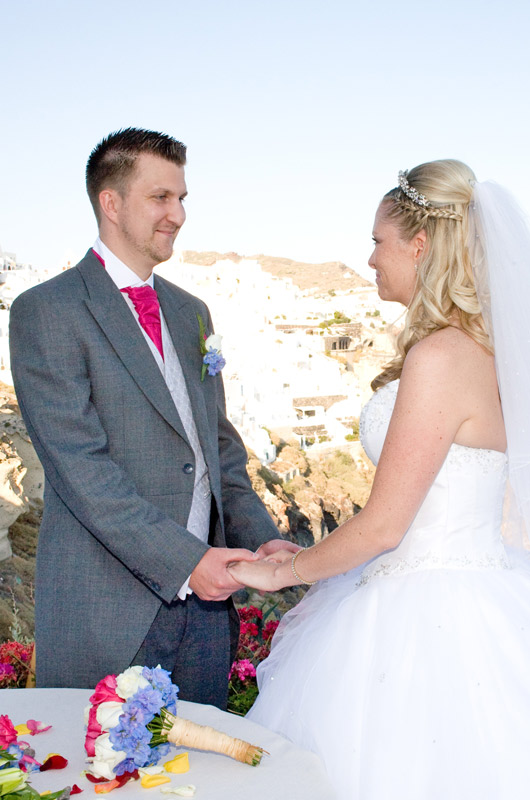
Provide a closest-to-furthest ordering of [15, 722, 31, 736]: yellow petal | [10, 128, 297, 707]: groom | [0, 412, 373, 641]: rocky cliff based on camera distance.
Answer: [15, 722, 31, 736]: yellow petal, [10, 128, 297, 707]: groom, [0, 412, 373, 641]: rocky cliff

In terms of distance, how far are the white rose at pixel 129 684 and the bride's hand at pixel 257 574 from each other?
2.49 ft

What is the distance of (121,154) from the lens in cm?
265

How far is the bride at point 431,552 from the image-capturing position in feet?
6.64

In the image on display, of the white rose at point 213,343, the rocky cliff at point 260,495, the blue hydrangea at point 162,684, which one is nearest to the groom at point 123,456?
the white rose at point 213,343

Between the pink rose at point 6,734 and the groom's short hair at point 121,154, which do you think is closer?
the pink rose at point 6,734

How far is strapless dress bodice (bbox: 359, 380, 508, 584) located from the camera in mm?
2350

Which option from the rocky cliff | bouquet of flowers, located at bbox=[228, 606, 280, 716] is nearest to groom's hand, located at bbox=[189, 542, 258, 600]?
bouquet of flowers, located at bbox=[228, 606, 280, 716]

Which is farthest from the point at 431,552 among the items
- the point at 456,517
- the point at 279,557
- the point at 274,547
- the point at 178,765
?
the point at 178,765

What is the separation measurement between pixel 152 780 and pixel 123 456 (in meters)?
1.11

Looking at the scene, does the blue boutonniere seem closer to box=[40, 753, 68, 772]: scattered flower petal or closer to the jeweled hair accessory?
the jeweled hair accessory

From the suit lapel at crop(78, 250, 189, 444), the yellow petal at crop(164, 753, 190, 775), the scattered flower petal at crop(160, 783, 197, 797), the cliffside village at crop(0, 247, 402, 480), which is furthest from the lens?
the cliffside village at crop(0, 247, 402, 480)

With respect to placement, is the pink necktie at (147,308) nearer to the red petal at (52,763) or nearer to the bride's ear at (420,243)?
the bride's ear at (420,243)

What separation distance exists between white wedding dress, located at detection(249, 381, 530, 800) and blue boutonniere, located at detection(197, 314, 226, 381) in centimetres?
66

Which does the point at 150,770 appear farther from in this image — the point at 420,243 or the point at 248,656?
the point at 248,656
